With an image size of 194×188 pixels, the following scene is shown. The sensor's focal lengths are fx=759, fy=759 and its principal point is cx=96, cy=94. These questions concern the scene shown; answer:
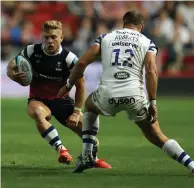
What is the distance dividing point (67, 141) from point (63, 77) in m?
3.19

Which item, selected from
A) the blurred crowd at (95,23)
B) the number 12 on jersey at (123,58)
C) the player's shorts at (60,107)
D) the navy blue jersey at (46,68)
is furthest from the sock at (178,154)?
the blurred crowd at (95,23)

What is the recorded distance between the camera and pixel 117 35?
8.57 m

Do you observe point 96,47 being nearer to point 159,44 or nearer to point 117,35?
point 117,35

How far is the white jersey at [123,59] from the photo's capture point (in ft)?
27.9

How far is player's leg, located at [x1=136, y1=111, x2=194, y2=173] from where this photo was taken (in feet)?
28.0

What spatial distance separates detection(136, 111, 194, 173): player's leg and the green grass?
18 centimetres

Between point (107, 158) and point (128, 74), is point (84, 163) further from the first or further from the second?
point (107, 158)

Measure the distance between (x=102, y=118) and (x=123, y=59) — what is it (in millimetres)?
9044

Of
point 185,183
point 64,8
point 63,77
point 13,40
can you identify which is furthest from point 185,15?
point 185,183

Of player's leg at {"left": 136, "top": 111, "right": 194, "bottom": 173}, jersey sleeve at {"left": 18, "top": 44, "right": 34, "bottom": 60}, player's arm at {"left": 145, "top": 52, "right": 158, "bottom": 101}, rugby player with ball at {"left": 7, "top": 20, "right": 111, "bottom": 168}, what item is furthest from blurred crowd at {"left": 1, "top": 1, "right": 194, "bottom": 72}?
player's arm at {"left": 145, "top": 52, "right": 158, "bottom": 101}

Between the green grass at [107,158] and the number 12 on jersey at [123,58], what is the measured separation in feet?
4.15

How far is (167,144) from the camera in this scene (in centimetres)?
858

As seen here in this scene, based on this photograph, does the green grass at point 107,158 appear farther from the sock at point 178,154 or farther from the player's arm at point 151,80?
the player's arm at point 151,80

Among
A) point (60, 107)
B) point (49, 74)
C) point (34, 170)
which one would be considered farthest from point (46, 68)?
point (34, 170)
